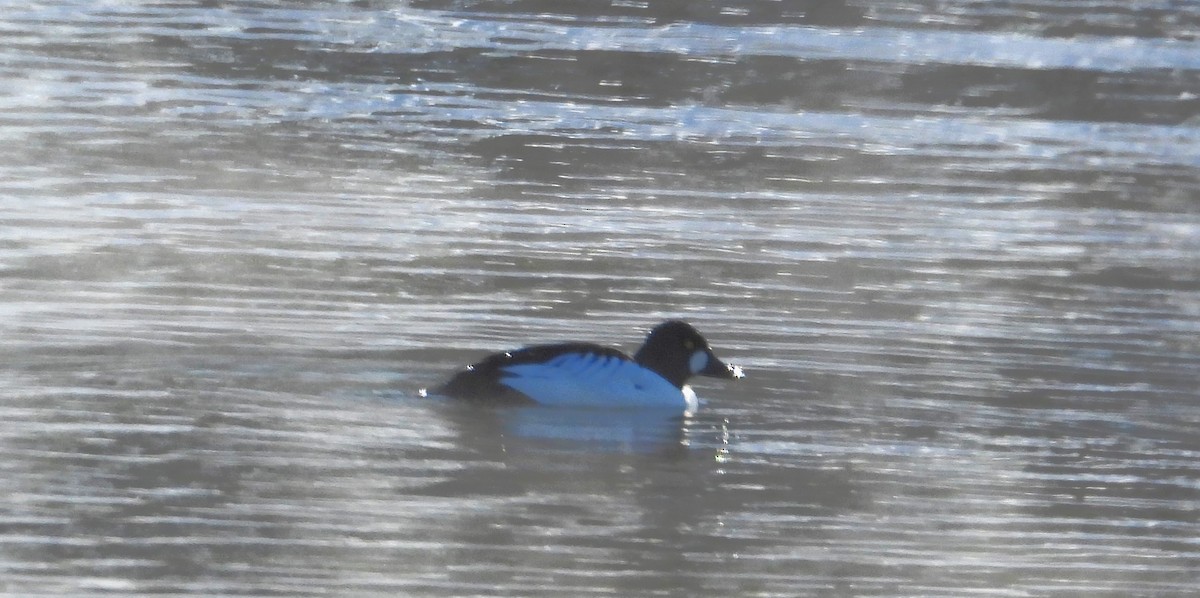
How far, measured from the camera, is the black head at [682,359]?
31.2 ft

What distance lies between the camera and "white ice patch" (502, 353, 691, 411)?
9.05 metres

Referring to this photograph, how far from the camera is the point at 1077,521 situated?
7.73 m

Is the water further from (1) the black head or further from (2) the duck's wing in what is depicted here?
(1) the black head

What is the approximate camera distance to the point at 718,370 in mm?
9539

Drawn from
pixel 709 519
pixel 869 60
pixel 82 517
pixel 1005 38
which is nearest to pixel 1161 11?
pixel 1005 38

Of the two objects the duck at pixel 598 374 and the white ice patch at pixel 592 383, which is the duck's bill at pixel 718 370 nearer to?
the duck at pixel 598 374

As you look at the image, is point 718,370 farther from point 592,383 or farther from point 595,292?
point 595,292

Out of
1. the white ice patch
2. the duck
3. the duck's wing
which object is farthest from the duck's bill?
the duck's wing

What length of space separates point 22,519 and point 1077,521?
136 inches

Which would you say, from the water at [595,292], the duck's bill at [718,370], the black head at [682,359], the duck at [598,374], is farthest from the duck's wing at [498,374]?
the duck's bill at [718,370]

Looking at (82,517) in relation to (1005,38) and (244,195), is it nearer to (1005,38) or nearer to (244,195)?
(244,195)

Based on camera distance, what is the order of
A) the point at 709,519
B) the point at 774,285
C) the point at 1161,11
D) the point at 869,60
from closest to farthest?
the point at 709,519, the point at 774,285, the point at 869,60, the point at 1161,11

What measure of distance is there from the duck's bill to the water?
21cm

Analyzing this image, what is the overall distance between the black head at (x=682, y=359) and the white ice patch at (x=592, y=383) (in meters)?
0.08
